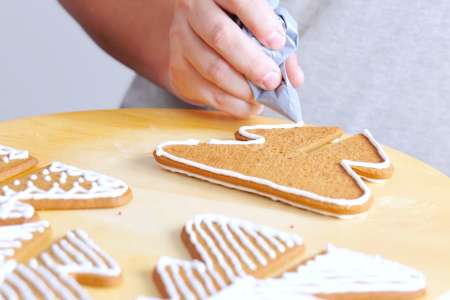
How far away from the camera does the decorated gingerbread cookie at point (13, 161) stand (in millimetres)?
983

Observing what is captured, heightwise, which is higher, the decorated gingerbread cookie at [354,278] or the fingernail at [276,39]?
the fingernail at [276,39]

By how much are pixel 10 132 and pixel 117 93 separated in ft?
4.53

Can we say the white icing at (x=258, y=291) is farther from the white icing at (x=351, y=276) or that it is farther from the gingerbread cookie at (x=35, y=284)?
the gingerbread cookie at (x=35, y=284)

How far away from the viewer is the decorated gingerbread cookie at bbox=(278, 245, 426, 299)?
75 cm

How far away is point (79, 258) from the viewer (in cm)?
77

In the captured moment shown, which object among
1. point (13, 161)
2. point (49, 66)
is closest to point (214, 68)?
point (13, 161)

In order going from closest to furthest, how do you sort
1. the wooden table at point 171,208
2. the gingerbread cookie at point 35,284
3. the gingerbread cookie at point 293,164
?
1. the gingerbread cookie at point 35,284
2. the wooden table at point 171,208
3. the gingerbread cookie at point 293,164

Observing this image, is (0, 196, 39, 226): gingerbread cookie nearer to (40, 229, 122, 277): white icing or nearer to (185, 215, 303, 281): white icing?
(40, 229, 122, 277): white icing

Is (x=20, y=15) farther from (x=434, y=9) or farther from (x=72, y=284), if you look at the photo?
(x=72, y=284)

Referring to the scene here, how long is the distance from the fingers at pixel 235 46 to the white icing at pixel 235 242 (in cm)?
33

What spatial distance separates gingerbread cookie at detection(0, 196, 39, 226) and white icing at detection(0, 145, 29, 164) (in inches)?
4.9

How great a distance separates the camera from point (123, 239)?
85 cm

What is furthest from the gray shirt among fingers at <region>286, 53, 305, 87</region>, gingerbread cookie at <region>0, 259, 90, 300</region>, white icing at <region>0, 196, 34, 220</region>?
gingerbread cookie at <region>0, 259, 90, 300</region>

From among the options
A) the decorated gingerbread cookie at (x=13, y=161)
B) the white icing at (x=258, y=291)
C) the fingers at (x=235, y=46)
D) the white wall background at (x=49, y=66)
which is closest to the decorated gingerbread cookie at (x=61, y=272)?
the white icing at (x=258, y=291)
